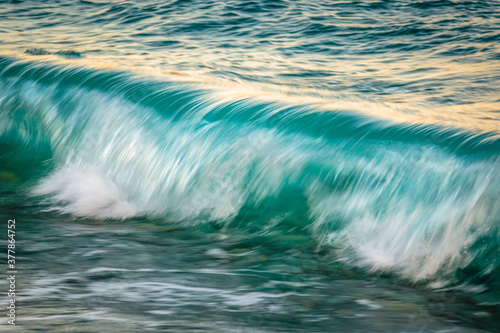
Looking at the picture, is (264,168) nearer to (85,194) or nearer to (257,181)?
(257,181)

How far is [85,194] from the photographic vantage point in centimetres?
450

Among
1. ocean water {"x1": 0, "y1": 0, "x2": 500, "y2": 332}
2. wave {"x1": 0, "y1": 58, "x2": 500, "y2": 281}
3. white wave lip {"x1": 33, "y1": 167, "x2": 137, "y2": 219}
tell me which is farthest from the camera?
white wave lip {"x1": 33, "y1": 167, "x2": 137, "y2": 219}

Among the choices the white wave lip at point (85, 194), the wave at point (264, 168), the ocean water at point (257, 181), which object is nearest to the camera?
the ocean water at point (257, 181)

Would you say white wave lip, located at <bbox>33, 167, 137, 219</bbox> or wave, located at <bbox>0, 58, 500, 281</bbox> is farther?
white wave lip, located at <bbox>33, 167, 137, 219</bbox>

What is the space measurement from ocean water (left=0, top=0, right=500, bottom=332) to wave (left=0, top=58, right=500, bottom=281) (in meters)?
0.01

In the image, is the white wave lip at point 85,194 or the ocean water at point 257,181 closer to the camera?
the ocean water at point 257,181

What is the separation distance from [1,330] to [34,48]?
6.00 metres

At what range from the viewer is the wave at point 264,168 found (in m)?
3.34

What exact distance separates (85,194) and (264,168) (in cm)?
126

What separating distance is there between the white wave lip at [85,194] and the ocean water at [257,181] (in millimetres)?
16

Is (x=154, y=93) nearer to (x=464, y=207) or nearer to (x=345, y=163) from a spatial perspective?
(x=345, y=163)

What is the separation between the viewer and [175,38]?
8023 millimetres

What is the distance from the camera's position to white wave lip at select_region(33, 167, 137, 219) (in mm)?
4277

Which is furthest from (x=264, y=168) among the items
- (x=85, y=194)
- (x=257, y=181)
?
(x=85, y=194)
